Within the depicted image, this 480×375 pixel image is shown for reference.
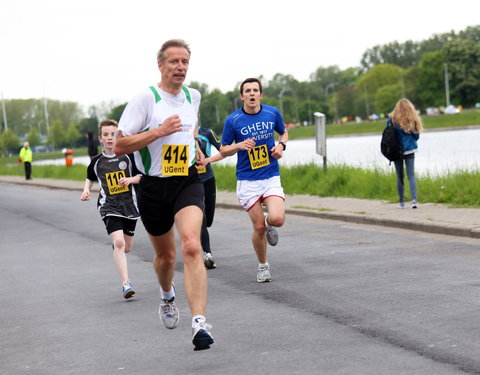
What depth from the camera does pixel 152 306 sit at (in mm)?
7914

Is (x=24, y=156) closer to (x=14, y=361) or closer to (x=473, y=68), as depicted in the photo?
(x=14, y=361)

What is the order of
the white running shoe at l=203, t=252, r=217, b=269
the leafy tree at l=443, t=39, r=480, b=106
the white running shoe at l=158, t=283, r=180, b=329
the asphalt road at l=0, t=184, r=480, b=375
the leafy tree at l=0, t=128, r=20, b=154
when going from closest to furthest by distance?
the asphalt road at l=0, t=184, r=480, b=375 → the white running shoe at l=158, t=283, r=180, b=329 → the white running shoe at l=203, t=252, r=217, b=269 → the leafy tree at l=443, t=39, r=480, b=106 → the leafy tree at l=0, t=128, r=20, b=154

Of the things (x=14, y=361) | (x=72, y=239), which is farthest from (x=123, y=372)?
(x=72, y=239)

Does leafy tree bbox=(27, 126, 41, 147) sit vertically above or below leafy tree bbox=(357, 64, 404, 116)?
below

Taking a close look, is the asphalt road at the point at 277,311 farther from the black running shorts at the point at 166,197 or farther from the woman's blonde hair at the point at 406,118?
the woman's blonde hair at the point at 406,118

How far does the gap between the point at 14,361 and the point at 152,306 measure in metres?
2.01

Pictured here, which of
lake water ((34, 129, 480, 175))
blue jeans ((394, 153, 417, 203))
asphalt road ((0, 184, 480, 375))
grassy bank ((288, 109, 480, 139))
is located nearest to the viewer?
asphalt road ((0, 184, 480, 375))

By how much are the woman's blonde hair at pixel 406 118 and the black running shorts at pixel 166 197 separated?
9.23 metres

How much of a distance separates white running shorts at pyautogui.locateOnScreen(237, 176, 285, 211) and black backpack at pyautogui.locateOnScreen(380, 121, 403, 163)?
6.36 metres

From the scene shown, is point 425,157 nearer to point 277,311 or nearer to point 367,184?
point 367,184

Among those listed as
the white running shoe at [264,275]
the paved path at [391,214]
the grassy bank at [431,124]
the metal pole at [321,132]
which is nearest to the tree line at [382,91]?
the grassy bank at [431,124]

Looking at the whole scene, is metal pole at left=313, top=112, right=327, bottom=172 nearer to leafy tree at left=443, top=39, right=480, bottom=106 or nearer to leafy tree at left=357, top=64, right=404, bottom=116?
leafy tree at left=443, top=39, right=480, bottom=106

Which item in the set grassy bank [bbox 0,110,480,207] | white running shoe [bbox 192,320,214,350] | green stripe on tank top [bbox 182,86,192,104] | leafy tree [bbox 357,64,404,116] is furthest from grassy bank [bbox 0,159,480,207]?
leafy tree [bbox 357,64,404,116]

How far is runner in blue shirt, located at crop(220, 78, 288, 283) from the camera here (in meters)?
8.93
